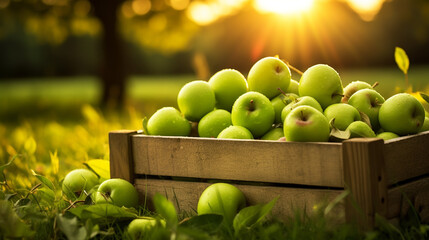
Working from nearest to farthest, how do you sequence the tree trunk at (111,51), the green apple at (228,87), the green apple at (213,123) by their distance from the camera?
the green apple at (213,123), the green apple at (228,87), the tree trunk at (111,51)

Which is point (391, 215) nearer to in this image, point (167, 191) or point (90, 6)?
point (167, 191)

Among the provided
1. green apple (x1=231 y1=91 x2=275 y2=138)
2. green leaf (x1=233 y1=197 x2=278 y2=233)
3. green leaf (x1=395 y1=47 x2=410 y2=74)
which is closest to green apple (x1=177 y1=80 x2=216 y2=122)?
green apple (x1=231 y1=91 x2=275 y2=138)

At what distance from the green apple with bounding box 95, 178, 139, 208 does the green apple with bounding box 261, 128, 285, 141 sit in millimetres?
649

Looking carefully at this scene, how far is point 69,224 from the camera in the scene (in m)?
1.87

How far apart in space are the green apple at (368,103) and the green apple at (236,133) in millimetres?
495

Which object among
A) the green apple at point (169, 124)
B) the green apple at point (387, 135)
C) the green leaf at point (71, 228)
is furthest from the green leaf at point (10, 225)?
the green apple at point (387, 135)

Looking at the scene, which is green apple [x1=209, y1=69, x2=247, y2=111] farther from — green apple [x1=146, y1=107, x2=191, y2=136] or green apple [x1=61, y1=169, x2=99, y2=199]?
green apple [x1=61, y1=169, x2=99, y2=199]

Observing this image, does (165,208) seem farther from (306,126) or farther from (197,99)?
(197,99)

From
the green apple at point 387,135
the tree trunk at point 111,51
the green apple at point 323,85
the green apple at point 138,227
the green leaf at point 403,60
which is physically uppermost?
the tree trunk at point 111,51

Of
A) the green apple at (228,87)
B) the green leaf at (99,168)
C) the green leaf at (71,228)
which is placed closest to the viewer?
the green leaf at (71,228)

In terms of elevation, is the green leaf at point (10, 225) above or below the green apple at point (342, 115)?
below

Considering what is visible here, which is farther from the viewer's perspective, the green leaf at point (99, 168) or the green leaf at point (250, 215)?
the green leaf at point (99, 168)

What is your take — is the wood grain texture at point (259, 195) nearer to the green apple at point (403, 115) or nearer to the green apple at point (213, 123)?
the green apple at point (213, 123)

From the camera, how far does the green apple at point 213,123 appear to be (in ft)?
7.58
